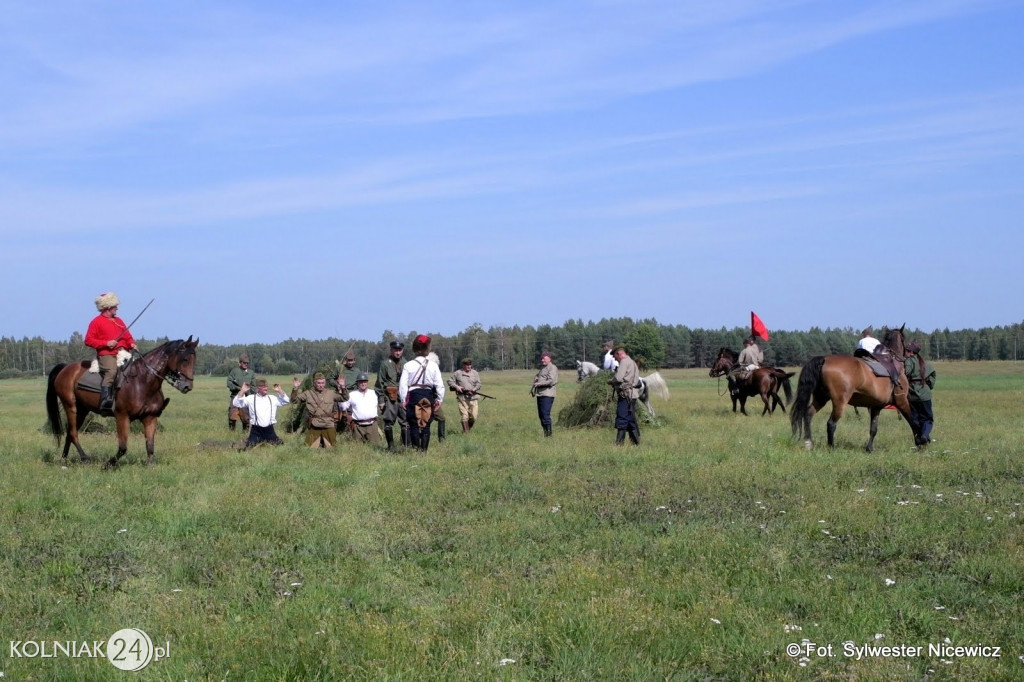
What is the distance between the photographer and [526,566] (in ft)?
24.4

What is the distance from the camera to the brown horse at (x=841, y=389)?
49.9 ft

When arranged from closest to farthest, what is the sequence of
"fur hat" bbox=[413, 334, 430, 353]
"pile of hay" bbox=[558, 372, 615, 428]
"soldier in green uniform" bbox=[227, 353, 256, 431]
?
1. "fur hat" bbox=[413, 334, 430, 353]
2. "pile of hay" bbox=[558, 372, 615, 428]
3. "soldier in green uniform" bbox=[227, 353, 256, 431]

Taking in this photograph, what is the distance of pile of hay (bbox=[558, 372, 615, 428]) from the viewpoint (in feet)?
65.3

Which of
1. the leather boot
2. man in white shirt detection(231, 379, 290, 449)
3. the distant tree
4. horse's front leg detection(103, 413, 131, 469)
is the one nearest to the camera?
horse's front leg detection(103, 413, 131, 469)

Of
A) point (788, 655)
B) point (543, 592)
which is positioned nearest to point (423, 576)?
point (543, 592)

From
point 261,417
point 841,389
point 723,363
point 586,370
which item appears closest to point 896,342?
point 841,389

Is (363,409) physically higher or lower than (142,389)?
lower

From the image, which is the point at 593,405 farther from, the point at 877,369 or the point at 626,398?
the point at 877,369

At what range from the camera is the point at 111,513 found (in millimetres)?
9711

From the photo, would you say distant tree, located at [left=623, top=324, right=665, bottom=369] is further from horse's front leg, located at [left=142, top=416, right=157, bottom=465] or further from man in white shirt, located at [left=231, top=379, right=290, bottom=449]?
horse's front leg, located at [left=142, top=416, right=157, bottom=465]

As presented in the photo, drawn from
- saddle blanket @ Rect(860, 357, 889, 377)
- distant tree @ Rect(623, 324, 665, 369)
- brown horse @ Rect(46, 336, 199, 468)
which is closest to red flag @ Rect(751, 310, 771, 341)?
saddle blanket @ Rect(860, 357, 889, 377)

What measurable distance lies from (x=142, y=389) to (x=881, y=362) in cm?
1124

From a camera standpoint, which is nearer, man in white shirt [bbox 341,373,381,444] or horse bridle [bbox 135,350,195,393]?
horse bridle [bbox 135,350,195,393]

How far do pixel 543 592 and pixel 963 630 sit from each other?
263cm
